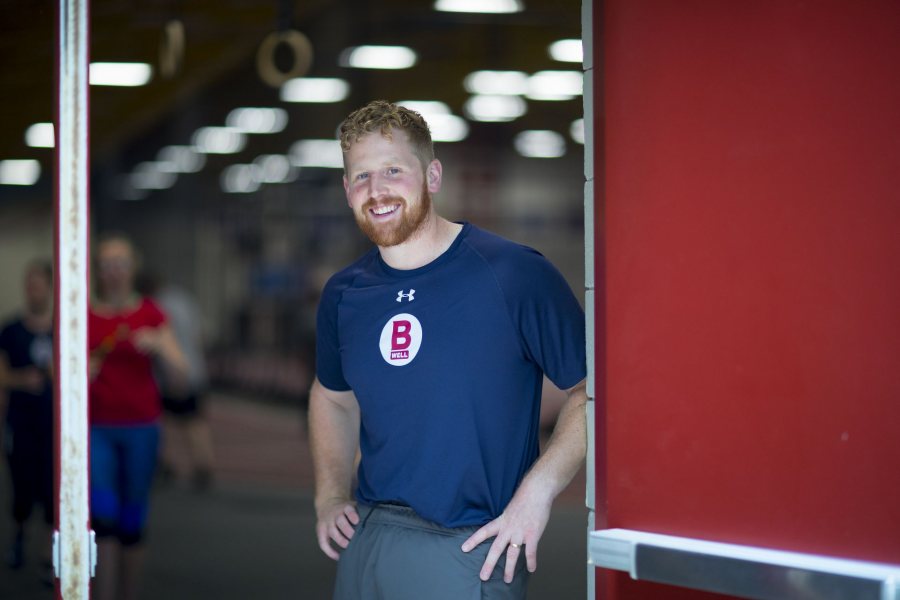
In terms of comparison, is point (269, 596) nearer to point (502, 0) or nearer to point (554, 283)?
point (554, 283)

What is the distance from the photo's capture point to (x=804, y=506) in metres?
1.90

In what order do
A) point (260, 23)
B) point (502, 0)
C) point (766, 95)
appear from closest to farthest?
point (766, 95) → point (502, 0) → point (260, 23)

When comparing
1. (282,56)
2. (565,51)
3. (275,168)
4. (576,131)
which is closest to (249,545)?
(282,56)

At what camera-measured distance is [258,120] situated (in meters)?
17.5

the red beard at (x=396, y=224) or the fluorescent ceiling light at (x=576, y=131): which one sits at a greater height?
the fluorescent ceiling light at (x=576, y=131)

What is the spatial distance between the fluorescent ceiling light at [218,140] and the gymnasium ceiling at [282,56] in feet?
8.19

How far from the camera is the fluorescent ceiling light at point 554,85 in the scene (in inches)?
498

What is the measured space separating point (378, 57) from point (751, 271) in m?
9.85

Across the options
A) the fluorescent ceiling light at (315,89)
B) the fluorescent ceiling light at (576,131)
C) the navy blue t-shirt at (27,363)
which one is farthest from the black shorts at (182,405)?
the fluorescent ceiling light at (576,131)

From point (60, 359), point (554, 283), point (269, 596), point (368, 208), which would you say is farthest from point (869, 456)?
point (269, 596)

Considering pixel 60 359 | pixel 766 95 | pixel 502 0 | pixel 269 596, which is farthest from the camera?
pixel 502 0

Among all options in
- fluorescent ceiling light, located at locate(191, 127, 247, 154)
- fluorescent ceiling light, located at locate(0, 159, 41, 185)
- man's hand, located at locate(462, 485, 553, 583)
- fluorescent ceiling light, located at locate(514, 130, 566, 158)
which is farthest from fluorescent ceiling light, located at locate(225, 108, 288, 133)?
man's hand, located at locate(462, 485, 553, 583)

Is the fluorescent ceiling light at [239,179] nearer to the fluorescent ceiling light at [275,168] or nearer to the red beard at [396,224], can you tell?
the fluorescent ceiling light at [275,168]

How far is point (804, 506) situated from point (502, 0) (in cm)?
727
